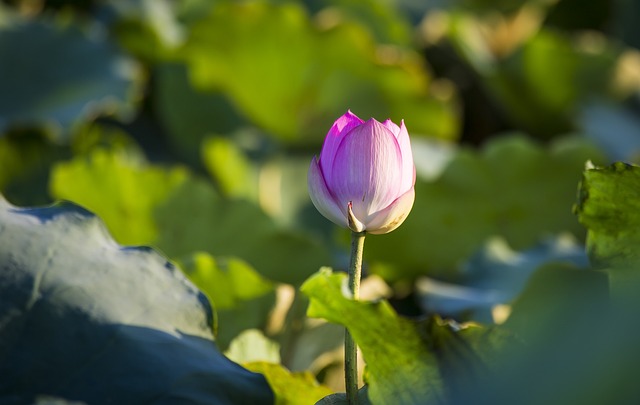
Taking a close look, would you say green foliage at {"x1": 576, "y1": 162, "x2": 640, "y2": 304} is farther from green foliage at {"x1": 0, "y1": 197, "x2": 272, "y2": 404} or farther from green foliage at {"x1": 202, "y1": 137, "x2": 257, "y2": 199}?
green foliage at {"x1": 202, "y1": 137, "x2": 257, "y2": 199}

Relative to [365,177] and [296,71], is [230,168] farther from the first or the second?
[365,177]

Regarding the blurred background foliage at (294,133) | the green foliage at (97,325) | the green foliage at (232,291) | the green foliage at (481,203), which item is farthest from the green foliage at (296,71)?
the green foliage at (97,325)

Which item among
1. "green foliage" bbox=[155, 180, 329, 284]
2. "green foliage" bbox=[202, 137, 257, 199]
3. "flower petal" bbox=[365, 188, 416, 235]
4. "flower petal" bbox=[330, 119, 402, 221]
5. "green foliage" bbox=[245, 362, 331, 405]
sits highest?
"flower petal" bbox=[330, 119, 402, 221]

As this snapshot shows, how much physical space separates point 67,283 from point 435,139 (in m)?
1.20

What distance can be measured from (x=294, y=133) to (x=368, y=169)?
119 centimetres

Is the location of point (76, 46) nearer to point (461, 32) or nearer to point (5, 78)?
point (5, 78)

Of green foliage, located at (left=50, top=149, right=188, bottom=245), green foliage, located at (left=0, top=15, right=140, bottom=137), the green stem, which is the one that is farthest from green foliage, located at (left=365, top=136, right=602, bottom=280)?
the green stem

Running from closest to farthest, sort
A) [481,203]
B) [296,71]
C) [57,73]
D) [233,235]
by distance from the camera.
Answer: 1. [233,235]
2. [481,203]
3. [296,71]
4. [57,73]

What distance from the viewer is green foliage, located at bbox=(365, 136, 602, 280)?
151cm

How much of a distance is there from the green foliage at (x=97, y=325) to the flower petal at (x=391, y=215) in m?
0.17

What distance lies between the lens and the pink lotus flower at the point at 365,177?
64 cm

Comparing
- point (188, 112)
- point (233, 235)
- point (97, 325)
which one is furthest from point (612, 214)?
point (188, 112)

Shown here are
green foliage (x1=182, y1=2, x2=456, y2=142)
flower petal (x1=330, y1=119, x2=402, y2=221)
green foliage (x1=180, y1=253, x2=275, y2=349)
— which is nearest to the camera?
flower petal (x1=330, y1=119, x2=402, y2=221)

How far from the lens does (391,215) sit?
646 mm
